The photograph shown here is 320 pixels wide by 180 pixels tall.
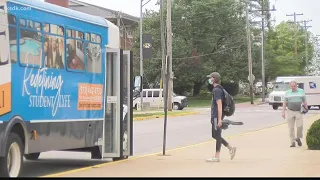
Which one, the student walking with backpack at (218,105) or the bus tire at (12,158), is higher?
the student walking with backpack at (218,105)

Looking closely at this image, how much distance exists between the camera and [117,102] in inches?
523

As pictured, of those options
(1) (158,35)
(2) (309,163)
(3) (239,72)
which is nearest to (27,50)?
(2) (309,163)

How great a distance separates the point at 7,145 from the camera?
9672 millimetres

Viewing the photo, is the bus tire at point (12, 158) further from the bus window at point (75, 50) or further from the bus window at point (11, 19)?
the bus window at point (75, 50)

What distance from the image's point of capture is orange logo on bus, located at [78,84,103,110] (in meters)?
12.4

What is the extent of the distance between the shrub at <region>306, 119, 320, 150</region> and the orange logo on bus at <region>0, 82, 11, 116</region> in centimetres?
835

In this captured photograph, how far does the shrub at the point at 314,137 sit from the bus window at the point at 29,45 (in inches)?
297

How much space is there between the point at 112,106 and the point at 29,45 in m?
3.28

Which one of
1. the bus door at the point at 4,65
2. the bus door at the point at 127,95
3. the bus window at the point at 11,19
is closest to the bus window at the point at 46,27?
the bus window at the point at 11,19

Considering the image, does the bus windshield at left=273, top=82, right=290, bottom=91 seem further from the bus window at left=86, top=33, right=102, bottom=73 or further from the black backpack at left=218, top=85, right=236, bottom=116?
the bus window at left=86, top=33, right=102, bottom=73

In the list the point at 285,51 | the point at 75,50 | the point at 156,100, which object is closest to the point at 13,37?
the point at 75,50

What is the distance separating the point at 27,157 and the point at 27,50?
387cm

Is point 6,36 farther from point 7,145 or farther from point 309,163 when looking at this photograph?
point 309,163

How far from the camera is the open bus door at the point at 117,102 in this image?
13273mm
